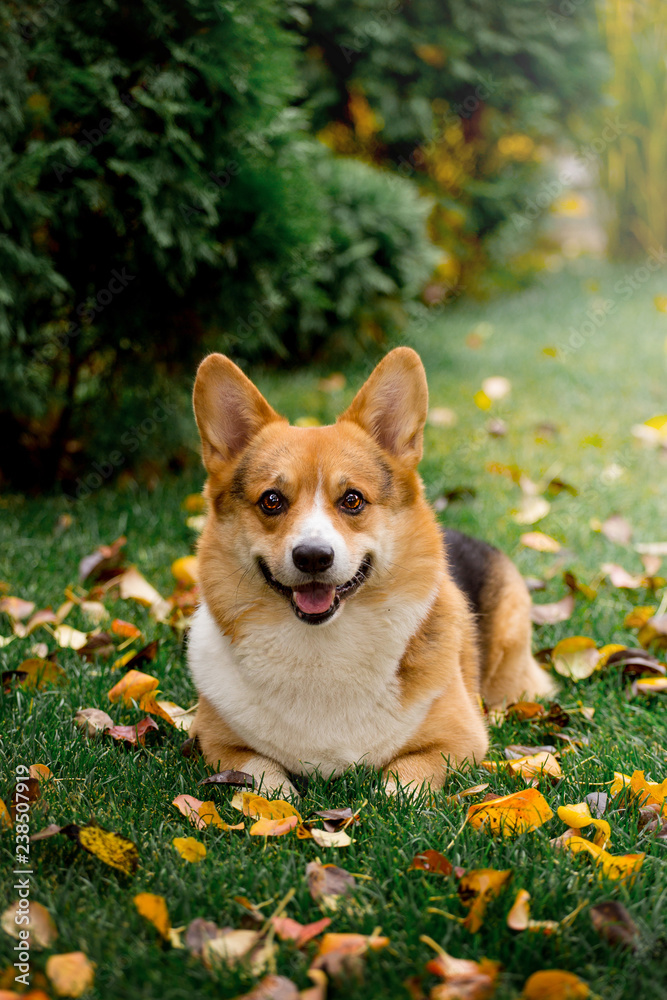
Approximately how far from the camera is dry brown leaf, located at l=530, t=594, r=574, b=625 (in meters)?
3.57

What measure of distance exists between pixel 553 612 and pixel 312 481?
157cm

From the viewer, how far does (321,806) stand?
2.27 metres

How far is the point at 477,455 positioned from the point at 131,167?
262 centimetres

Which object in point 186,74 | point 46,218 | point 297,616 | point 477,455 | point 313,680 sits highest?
point 186,74

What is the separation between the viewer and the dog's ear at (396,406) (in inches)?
104

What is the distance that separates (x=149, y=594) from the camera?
12.1ft

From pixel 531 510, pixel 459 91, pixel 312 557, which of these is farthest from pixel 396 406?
pixel 459 91

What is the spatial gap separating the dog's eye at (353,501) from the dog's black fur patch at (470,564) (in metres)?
0.61

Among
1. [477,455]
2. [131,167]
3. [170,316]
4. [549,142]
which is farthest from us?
[549,142]

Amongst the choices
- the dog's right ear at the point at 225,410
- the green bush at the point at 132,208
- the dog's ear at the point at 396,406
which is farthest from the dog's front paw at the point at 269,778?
the green bush at the point at 132,208

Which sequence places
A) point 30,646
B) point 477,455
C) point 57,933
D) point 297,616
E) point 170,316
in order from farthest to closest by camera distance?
1. point 477,455
2. point 170,316
3. point 30,646
4. point 297,616
5. point 57,933

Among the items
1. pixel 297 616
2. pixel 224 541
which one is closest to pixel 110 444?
pixel 224 541

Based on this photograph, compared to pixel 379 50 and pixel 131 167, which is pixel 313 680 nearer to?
pixel 131 167

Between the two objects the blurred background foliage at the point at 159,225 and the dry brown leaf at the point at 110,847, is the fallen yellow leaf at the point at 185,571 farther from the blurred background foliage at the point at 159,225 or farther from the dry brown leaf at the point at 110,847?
the dry brown leaf at the point at 110,847
